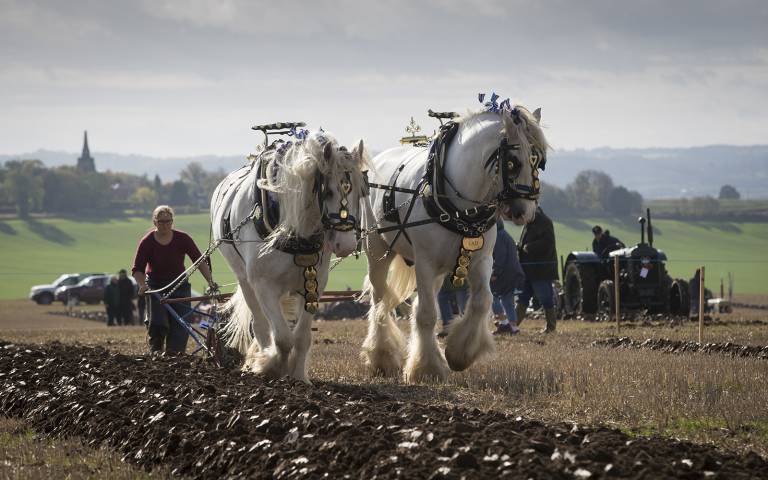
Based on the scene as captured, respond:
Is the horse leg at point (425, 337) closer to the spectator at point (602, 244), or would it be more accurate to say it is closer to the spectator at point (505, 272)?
the spectator at point (505, 272)

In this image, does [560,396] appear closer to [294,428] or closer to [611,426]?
[611,426]

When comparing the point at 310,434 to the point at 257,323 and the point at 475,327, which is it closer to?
the point at 475,327

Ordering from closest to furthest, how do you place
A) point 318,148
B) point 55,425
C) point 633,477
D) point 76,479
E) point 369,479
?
point 633,477
point 369,479
point 76,479
point 55,425
point 318,148

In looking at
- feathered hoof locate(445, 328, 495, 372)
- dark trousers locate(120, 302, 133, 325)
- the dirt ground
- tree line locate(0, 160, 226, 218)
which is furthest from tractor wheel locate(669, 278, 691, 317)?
tree line locate(0, 160, 226, 218)

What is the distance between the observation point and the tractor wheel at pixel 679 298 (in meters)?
23.5

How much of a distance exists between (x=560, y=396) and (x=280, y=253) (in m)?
2.59

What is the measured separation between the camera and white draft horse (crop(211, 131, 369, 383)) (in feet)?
33.0

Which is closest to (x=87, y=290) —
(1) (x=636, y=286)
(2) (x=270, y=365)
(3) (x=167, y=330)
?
(1) (x=636, y=286)

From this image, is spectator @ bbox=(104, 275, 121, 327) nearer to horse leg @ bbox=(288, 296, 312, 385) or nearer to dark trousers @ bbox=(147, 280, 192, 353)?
dark trousers @ bbox=(147, 280, 192, 353)

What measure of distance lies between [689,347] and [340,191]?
20.1 feet

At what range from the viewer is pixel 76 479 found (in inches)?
284

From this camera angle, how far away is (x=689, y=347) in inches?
572

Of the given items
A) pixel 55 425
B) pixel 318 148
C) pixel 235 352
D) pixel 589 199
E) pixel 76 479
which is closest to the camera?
pixel 76 479

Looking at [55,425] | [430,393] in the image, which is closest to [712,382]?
[430,393]
